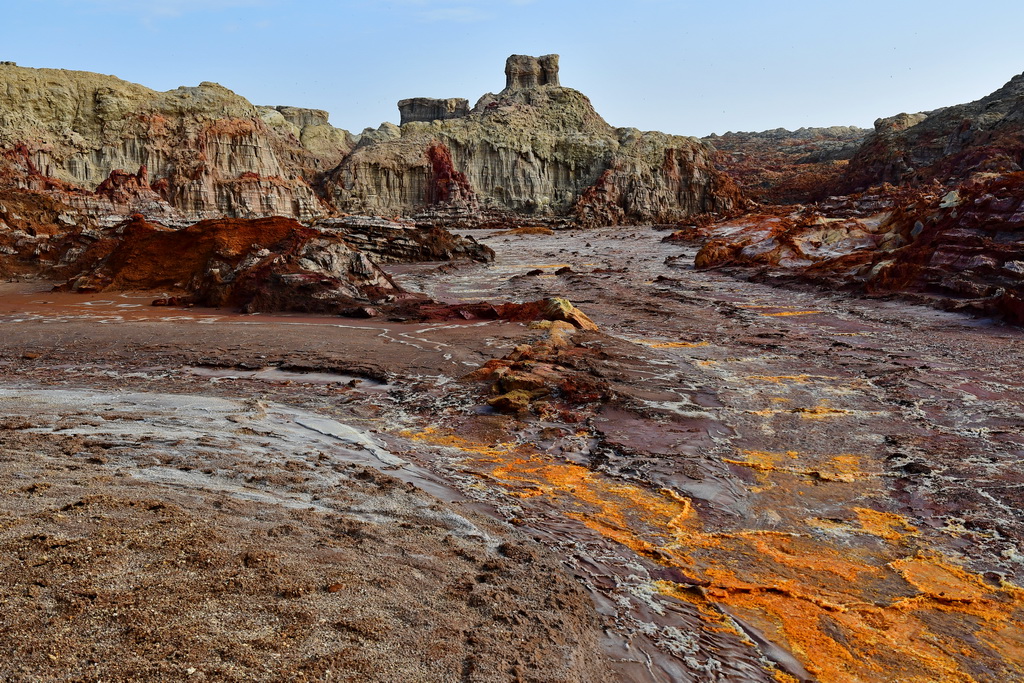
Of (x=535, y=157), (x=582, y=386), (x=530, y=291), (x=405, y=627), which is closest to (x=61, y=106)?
(x=535, y=157)

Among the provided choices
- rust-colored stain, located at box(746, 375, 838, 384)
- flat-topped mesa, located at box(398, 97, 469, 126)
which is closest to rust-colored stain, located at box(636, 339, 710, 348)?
rust-colored stain, located at box(746, 375, 838, 384)

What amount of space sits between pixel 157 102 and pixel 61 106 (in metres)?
5.51

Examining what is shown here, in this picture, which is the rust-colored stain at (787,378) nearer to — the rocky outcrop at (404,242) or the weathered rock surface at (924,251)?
the weathered rock surface at (924,251)

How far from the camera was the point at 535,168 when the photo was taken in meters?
57.5

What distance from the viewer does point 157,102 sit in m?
45.3

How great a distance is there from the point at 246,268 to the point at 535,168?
48623mm

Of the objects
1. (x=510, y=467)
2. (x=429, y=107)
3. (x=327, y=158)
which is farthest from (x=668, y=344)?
(x=429, y=107)

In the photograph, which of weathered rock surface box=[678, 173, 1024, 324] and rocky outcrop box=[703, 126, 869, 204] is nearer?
weathered rock surface box=[678, 173, 1024, 324]

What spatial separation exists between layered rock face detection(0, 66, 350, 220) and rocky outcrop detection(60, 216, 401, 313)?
29.0 metres

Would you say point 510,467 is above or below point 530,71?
below

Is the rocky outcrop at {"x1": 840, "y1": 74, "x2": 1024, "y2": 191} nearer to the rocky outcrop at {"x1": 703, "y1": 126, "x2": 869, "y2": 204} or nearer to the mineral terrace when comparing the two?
the rocky outcrop at {"x1": 703, "y1": 126, "x2": 869, "y2": 204}

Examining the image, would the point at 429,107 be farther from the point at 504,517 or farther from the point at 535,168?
the point at 504,517

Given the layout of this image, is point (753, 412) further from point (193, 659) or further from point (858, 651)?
point (193, 659)

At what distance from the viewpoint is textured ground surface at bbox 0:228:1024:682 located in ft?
6.55
